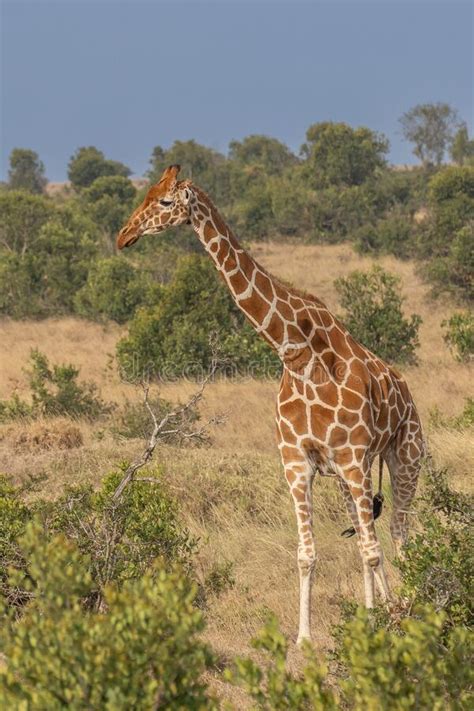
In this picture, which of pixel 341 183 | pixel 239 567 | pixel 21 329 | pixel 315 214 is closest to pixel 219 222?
pixel 239 567

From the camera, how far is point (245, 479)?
9180mm

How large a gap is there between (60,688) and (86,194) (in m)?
41.5

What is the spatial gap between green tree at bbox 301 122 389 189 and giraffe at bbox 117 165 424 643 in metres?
37.5

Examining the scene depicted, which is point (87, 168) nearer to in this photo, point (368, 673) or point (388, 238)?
point (388, 238)

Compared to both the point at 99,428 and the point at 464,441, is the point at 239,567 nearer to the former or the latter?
the point at 464,441

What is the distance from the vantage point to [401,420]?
20.5 ft

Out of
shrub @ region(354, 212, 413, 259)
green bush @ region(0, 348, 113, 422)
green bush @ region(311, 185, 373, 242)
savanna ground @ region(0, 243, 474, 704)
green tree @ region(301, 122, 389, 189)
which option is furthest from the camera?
green tree @ region(301, 122, 389, 189)

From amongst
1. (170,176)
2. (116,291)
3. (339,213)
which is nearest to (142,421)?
(170,176)

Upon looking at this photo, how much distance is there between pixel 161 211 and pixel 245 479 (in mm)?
4384

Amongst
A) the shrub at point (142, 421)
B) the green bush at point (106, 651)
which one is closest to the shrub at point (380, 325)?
the shrub at point (142, 421)

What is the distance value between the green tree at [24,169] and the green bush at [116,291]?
43381 millimetres

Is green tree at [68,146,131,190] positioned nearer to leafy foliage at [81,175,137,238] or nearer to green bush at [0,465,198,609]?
leafy foliage at [81,175,137,238]

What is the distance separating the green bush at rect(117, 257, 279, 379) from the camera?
50.3ft

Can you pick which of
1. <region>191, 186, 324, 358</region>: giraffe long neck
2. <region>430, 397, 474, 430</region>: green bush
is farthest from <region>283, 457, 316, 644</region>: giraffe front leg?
<region>430, 397, 474, 430</region>: green bush
